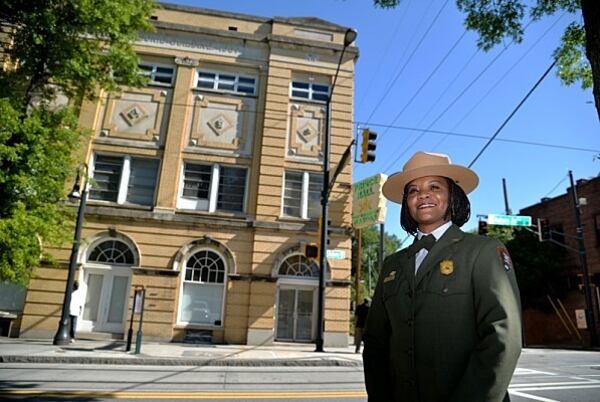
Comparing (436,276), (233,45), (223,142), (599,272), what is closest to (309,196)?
(223,142)

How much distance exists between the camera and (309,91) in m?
19.5

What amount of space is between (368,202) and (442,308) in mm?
14465

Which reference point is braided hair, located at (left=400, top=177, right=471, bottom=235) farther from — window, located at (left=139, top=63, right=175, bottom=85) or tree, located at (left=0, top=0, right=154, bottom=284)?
window, located at (left=139, top=63, right=175, bottom=85)

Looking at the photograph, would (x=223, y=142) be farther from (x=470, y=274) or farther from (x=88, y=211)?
(x=470, y=274)

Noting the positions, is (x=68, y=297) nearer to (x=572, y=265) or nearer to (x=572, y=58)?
(x=572, y=58)

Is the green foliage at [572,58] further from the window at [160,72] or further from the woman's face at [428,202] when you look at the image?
the window at [160,72]

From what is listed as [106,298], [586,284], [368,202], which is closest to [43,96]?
[106,298]

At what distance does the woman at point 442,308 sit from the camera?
1761 millimetres

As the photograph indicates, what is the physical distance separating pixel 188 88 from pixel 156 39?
9.48 ft

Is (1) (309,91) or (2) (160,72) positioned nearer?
(2) (160,72)

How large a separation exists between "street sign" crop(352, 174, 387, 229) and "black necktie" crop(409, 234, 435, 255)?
1303cm

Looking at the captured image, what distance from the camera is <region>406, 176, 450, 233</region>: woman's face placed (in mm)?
2330

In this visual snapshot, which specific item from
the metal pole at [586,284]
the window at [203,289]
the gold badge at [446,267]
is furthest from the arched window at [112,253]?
the metal pole at [586,284]

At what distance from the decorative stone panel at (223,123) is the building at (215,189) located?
0.06m
